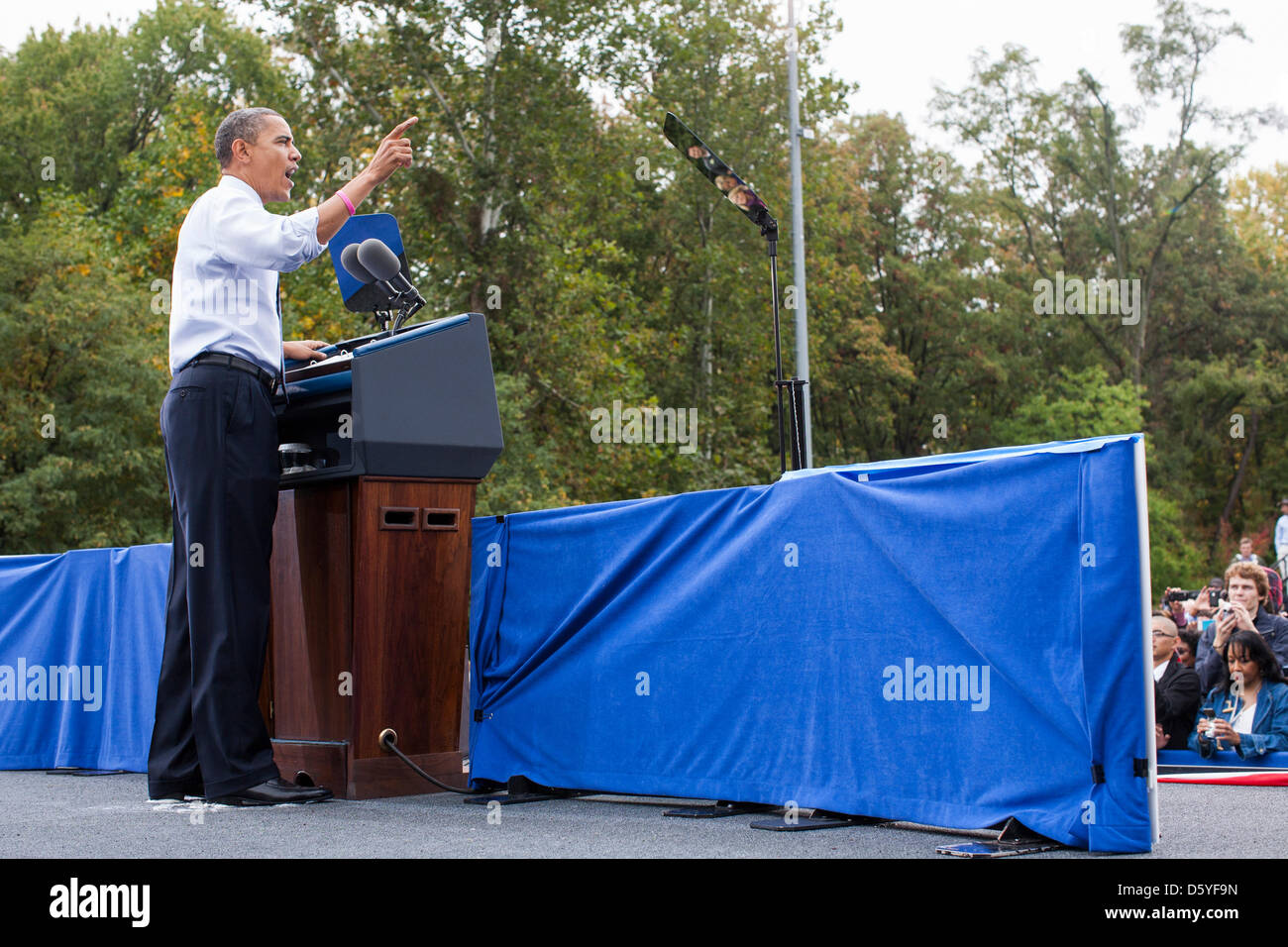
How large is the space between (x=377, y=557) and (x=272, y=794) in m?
0.99

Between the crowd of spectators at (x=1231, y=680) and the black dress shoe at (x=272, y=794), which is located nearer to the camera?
the black dress shoe at (x=272, y=794)

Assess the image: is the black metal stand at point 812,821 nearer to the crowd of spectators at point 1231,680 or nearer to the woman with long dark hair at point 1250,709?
the crowd of spectators at point 1231,680

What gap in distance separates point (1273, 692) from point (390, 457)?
4888 millimetres

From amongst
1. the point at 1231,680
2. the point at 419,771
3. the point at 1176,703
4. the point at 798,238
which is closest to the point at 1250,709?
the point at 1231,680

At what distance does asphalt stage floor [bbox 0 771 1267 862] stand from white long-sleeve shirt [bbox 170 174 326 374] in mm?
1740

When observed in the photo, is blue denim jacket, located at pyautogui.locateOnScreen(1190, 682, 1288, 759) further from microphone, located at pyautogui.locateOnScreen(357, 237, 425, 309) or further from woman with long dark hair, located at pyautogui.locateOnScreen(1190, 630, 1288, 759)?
microphone, located at pyautogui.locateOnScreen(357, 237, 425, 309)

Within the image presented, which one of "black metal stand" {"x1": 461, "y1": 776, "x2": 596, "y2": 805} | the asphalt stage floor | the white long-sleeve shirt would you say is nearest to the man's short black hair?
the white long-sleeve shirt

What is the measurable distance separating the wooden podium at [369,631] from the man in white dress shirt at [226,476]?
31cm

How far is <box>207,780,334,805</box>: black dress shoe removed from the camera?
4938mm

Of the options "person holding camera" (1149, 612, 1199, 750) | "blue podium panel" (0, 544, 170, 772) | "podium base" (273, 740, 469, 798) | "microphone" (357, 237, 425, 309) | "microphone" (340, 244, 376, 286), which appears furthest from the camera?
"person holding camera" (1149, 612, 1199, 750)

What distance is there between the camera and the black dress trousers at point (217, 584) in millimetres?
4938

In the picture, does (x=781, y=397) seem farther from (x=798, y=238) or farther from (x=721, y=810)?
(x=798, y=238)

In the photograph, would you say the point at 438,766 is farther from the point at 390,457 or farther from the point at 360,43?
the point at 360,43

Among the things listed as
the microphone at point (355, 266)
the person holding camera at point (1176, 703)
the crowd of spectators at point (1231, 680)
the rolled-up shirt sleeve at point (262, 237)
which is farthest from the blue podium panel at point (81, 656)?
the person holding camera at point (1176, 703)
